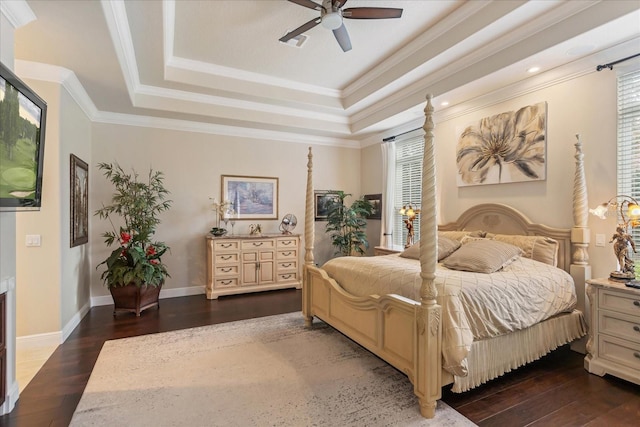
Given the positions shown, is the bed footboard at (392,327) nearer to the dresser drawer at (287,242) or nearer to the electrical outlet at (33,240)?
the dresser drawer at (287,242)

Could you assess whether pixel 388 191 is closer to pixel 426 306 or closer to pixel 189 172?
pixel 189 172

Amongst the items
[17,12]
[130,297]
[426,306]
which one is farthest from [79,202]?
[426,306]

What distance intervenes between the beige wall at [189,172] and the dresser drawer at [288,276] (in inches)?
33.7

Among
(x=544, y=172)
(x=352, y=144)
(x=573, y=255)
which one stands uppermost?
(x=352, y=144)

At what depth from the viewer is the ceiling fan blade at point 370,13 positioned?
8.99 feet

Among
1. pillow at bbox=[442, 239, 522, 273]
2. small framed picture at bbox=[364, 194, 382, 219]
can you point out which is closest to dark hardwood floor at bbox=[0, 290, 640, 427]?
pillow at bbox=[442, 239, 522, 273]

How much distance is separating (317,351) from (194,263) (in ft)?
9.92

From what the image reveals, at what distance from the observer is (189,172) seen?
17.2ft

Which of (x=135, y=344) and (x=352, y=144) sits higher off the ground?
(x=352, y=144)

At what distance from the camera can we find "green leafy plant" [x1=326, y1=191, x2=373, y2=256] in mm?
5980

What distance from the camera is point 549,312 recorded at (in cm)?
278

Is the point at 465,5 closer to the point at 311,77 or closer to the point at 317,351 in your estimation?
the point at 311,77

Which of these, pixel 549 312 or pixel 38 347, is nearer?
pixel 549 312

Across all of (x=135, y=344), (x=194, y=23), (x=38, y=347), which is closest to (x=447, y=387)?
(x=135, y=344)
